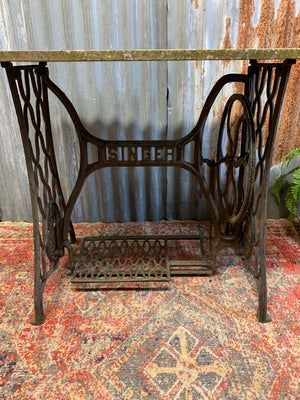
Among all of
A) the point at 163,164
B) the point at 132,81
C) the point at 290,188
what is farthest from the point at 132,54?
the point at 290,188

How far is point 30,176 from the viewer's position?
Answer: 56.7 inches

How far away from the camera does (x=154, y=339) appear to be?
1.37m

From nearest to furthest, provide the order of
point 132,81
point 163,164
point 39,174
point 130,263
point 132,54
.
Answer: point 132,54 → point 39,174 → point 163,164 → point 130,263 → point 132,81

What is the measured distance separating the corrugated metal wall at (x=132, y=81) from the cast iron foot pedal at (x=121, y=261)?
443mm

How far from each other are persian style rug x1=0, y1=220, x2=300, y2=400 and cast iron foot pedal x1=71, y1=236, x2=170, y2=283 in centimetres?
6

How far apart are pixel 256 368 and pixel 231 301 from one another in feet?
1.27

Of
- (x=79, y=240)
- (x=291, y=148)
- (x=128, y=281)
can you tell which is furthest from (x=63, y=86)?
(x=291, y=148)

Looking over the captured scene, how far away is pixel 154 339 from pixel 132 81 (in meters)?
1.62

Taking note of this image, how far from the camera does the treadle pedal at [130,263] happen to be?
1732 mm

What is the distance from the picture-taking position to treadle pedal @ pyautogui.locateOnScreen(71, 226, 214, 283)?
173 cm

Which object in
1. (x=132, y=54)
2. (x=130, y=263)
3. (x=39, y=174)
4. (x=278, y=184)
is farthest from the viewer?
(x=278, y=184)

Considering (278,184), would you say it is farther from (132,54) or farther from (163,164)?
(132,54)

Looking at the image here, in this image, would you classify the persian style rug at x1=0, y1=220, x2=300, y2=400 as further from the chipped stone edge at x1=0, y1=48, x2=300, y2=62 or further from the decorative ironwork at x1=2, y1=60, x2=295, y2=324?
the chipped stone edge at x1=0, y1=48, x2=300, y2=62

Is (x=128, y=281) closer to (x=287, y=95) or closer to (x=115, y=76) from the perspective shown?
(x=115, y=76)
